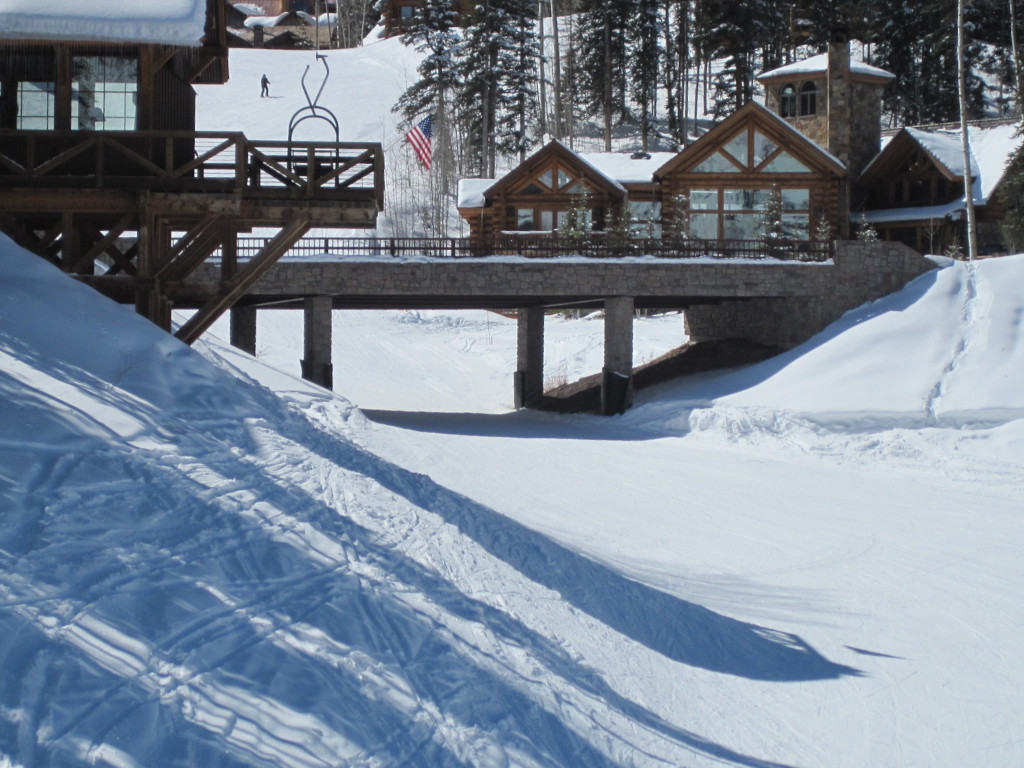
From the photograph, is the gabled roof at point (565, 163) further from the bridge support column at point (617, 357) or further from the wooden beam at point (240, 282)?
the wooden beam at point (240, 282)

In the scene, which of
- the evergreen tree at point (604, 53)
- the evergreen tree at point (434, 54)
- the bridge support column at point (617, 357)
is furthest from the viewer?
the evergreen tree at point (434, 54)

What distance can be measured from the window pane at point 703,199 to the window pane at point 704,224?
242mm

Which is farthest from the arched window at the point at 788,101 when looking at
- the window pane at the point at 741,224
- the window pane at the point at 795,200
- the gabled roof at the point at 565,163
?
the gabled roof at the point at 565,163

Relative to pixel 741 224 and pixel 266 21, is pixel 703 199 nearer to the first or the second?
pixel 741 224

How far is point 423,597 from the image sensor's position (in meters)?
8.07

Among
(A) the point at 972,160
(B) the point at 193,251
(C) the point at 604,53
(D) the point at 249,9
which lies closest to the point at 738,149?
(A) the point at 972,160

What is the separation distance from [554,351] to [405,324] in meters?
10.1

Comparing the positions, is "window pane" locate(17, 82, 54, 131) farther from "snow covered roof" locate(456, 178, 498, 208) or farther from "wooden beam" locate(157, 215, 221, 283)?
"snow covered roof" locate(456, 178, 498, 208)

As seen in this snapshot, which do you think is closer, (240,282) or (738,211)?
(240,282)

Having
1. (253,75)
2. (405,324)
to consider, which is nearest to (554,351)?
(405,324)

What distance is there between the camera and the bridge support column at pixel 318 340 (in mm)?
28031

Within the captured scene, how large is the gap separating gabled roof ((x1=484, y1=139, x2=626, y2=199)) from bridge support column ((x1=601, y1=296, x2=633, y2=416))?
12.2m

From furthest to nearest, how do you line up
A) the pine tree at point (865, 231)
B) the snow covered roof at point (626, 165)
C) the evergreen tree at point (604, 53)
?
the evergreen tree at point (604, 53) → the snow covered roof at point (626, 165) → the pine tree at point (865, 231)

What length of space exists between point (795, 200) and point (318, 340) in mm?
19221
